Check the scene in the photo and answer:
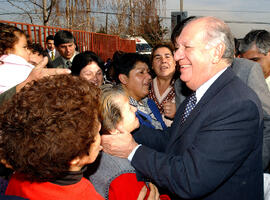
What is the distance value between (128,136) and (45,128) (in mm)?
768

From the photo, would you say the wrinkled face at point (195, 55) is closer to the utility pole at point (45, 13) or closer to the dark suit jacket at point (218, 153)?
the dark suit jacket at point (218, 153)

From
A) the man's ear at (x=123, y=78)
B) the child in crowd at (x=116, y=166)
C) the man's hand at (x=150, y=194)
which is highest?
the man's ear at (x=123, y=78)

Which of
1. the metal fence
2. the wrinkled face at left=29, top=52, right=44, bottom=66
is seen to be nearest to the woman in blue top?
the wrinkled face at left=29, top=52, right=44, bottom=66

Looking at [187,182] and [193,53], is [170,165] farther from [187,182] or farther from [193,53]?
[193,53]

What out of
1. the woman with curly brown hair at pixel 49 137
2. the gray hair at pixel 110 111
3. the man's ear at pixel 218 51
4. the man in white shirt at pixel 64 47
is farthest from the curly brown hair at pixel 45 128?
the man in white shirt at pixel 64 47

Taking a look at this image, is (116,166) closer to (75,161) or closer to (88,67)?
(75,161)

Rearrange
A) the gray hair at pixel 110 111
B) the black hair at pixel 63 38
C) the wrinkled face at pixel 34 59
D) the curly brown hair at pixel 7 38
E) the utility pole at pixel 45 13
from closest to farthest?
the gray hair at pixel 110 111
the curly brown hair at pixel 7 38
the wrinkled face at pixel 34 59
the black hair at pixel 63 38
the utility pole at pixel 45 13

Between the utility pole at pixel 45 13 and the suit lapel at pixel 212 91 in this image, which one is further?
the utility pole at pixel 45 13

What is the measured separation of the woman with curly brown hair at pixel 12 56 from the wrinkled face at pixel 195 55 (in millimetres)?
1457

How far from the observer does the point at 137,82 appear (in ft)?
10.2

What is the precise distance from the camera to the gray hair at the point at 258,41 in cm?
290

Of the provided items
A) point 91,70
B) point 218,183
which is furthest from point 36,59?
point 218,183

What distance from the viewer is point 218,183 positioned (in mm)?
1356

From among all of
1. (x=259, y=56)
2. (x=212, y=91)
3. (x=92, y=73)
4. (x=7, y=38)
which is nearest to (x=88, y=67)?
(x=92, y=73)
